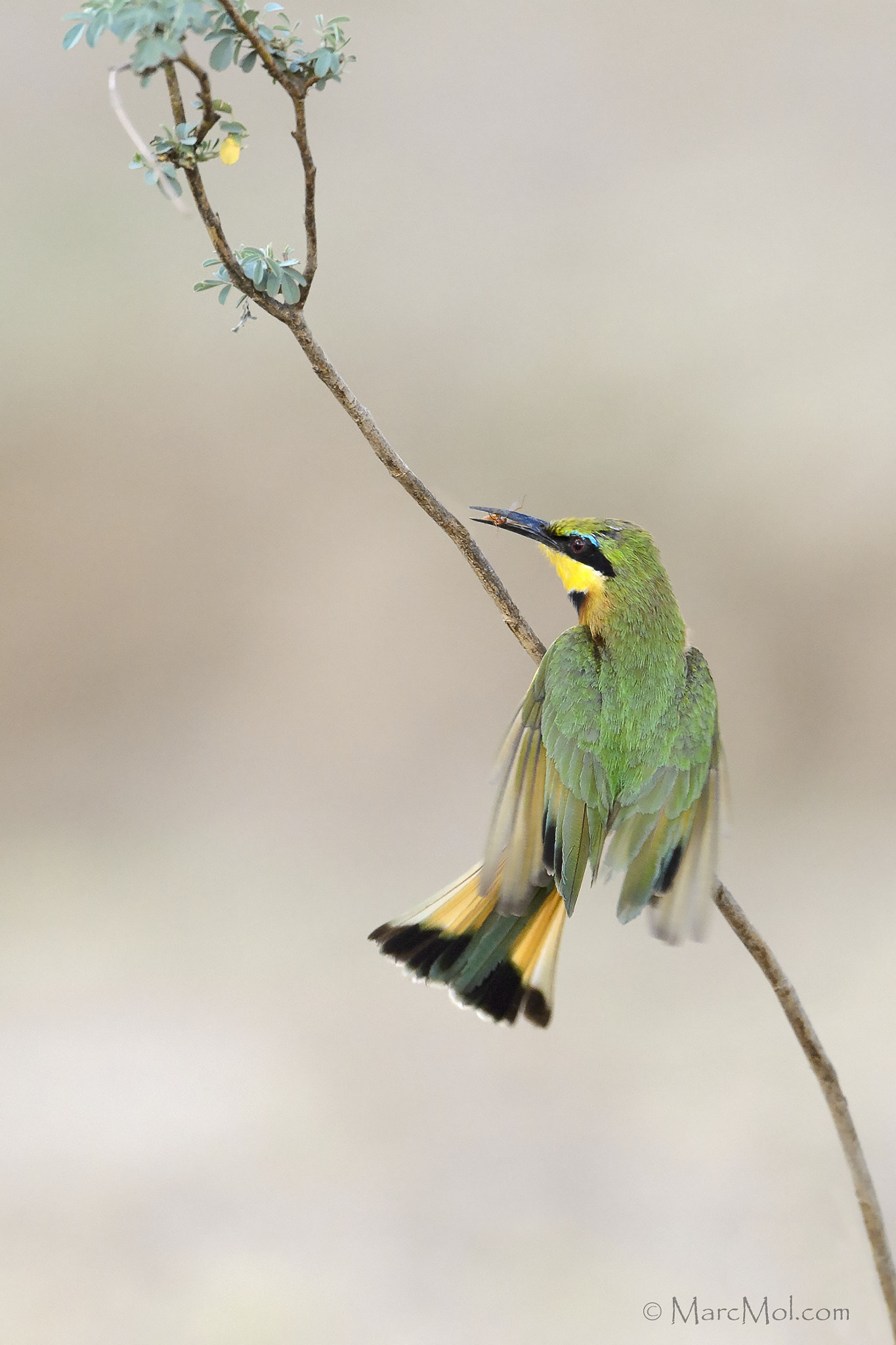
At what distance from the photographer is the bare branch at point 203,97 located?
17.5 inches

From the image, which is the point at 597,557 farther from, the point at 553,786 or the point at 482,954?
the point at 482,954

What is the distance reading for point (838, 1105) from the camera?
57 centimetres

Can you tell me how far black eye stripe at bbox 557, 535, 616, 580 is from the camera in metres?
0.74

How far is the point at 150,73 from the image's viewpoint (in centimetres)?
45

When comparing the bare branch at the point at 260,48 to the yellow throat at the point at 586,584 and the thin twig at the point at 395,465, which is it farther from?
the yellow throat at the point at 586,584

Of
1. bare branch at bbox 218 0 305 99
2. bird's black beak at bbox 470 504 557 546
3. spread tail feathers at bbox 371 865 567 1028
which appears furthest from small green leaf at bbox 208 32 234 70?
spread tail feathers at bbox 371 865 567 1028

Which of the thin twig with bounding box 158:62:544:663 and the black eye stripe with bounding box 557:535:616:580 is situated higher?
the black eye stripe with bounding box 557:535:616:580

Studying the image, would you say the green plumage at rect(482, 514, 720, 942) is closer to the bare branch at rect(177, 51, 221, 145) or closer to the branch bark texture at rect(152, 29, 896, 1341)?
the branch bark texture at rect(152, 29, 896, 1341)

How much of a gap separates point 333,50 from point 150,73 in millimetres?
81

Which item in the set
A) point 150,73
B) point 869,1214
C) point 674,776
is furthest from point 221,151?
point 869,1214

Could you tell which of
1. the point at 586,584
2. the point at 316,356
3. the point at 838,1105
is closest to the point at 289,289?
the point at 316,356

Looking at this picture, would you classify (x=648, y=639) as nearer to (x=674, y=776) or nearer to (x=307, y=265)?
(x=674, y=776)

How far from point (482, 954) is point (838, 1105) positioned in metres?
0.29

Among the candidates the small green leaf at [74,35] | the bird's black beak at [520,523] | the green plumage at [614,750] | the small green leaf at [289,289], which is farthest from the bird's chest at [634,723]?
the small green leaf at [74,35]
